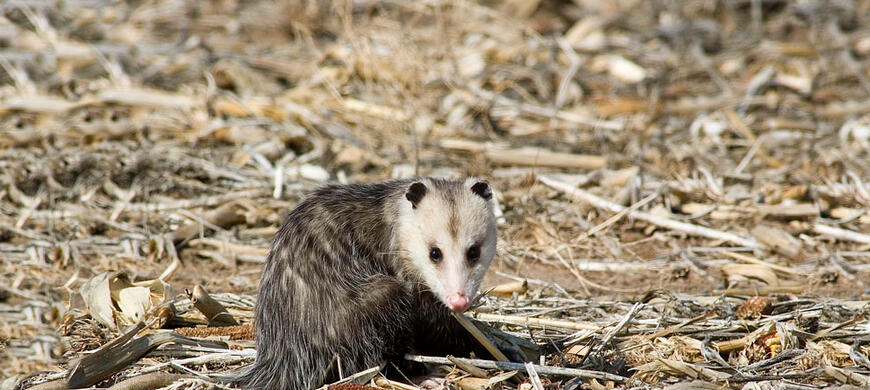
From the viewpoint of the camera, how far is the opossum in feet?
9.87

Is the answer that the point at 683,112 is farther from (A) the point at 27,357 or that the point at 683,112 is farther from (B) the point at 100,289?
(A) the point at 27,357

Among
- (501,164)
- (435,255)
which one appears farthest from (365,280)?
(501,164)

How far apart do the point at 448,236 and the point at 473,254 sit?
0.37 feet

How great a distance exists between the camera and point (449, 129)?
651cm

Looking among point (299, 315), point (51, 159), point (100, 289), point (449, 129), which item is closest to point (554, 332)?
point (299, 315)

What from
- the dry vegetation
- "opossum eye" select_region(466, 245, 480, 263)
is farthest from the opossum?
the dry vegetation

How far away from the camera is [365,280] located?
3.09 meters

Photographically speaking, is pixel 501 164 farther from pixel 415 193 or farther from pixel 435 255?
pixel 435 255

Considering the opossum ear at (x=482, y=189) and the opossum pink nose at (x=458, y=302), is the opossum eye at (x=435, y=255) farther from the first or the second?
the opossum ear at (x=482, y=189)

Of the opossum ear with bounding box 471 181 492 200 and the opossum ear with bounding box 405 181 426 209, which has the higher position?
the opossum ear with bounding box 405 181 426 209

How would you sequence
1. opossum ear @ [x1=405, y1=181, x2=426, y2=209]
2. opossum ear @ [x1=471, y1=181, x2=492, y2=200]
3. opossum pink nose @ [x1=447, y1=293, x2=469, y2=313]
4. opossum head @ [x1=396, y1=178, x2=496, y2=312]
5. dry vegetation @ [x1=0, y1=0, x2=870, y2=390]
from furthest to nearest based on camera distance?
dry vegetation @ [x1=0, y1=0, x2=870, y2=390], opossum ear @ [x1=471, y1=181, x2=492, y2=200], opossum ear @ [x1=405, y1=181, x2=426, y2=209], opossum head @ [x1=396, y1=178, x2=496, y2=312], opossum pink nose @ [x1=447, y1=293, x2=469, y2=313]

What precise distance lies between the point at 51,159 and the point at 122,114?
115cm

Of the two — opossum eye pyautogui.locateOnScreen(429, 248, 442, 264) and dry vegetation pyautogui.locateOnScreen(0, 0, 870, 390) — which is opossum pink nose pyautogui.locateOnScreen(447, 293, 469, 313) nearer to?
opossum eye pyautogui.locateOnScreen(429, 248, 442, 264)

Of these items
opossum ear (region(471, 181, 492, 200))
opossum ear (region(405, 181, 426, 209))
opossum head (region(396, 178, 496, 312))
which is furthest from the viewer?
opossum ear (region(471, 181, 492, 200))
